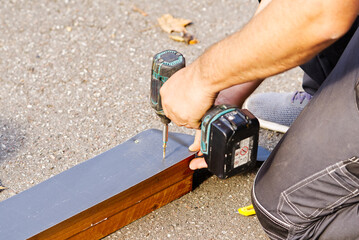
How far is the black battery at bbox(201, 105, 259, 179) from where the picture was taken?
163 cm

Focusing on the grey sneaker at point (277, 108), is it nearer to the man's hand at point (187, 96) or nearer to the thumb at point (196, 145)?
the thumb at point (196, 145)

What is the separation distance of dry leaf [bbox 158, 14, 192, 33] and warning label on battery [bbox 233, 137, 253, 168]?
5.76 ft

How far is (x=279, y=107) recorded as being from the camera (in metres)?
2.51

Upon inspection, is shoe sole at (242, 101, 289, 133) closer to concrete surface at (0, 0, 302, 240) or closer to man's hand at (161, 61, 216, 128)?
concrete surface at (0, 0, 302, 240)

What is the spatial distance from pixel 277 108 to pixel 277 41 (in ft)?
3.71

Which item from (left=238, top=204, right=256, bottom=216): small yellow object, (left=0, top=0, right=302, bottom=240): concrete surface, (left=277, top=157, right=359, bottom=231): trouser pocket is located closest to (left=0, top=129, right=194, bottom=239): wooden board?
(left=0, top=0, right=302, bottom=240): concrete surface

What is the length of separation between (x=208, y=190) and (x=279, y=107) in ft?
1.97

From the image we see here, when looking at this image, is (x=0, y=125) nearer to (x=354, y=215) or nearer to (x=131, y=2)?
(x=131, y=2)

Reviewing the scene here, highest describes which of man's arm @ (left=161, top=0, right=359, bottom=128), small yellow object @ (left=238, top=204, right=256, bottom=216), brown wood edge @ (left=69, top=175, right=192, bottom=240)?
man's arm @ (left=161, top=0, right=359, bottom=128)

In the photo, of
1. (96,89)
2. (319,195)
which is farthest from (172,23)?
(319,195)

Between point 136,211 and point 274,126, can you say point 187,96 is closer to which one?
point 136,211

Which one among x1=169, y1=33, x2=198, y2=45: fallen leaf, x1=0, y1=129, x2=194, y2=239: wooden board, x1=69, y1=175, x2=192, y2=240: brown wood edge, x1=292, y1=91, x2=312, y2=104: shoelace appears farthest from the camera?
x1=169, y1=33, x2=198, y2=45: fallen leaf

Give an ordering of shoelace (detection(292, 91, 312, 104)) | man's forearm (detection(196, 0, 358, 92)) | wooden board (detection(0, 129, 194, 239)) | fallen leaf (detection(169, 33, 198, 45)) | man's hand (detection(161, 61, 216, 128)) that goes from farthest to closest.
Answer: fallen leaf (detection(169, 33, 198, 45)) → shoelace (detection(292, 91, 312, 104)) → wooden board (detection(0, 129, 194, 239)) → man's hand (detection(161, 61, 216, 128)) → man's forearm (detection(196, 0, 358, 92))

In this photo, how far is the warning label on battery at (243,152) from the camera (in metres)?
1.69
